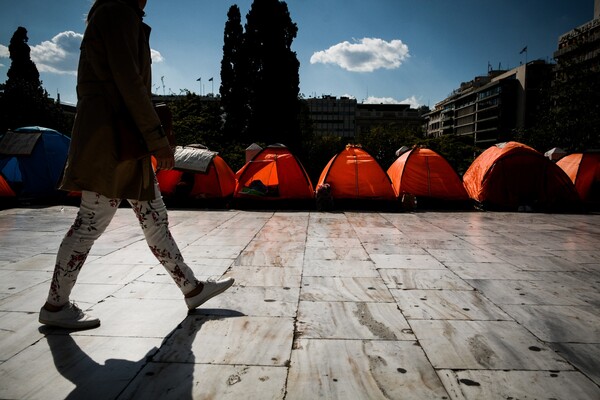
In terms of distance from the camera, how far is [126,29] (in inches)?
86.6

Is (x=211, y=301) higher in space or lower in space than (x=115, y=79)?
lower

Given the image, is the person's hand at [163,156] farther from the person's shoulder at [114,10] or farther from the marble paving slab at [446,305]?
the marble paving slab at [446,305]

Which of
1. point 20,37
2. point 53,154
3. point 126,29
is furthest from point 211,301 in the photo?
point 20,37

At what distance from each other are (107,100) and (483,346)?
2713 millimetres

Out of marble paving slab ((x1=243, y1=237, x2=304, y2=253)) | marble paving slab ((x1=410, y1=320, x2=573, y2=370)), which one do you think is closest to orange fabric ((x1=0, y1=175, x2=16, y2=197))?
marble paving slab ((x1=243, y1=237, x2=304, y2=253))

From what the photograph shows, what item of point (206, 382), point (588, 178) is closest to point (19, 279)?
point (206, 382)

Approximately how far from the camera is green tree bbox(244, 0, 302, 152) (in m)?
27.9

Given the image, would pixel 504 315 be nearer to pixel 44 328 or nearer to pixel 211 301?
pixel 211 301

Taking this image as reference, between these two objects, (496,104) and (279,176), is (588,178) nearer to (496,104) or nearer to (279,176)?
(279,176)

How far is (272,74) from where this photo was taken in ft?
91.6

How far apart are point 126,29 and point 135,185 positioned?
928 millimetres

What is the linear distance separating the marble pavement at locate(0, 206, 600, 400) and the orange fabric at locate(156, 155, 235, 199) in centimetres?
470

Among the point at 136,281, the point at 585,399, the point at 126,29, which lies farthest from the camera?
the point at 136,281

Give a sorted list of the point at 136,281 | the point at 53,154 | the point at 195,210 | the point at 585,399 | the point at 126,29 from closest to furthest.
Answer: the point at 585,399
the point at 126,29
the point at 136,281
the point at 195,210
the point at 53,154
